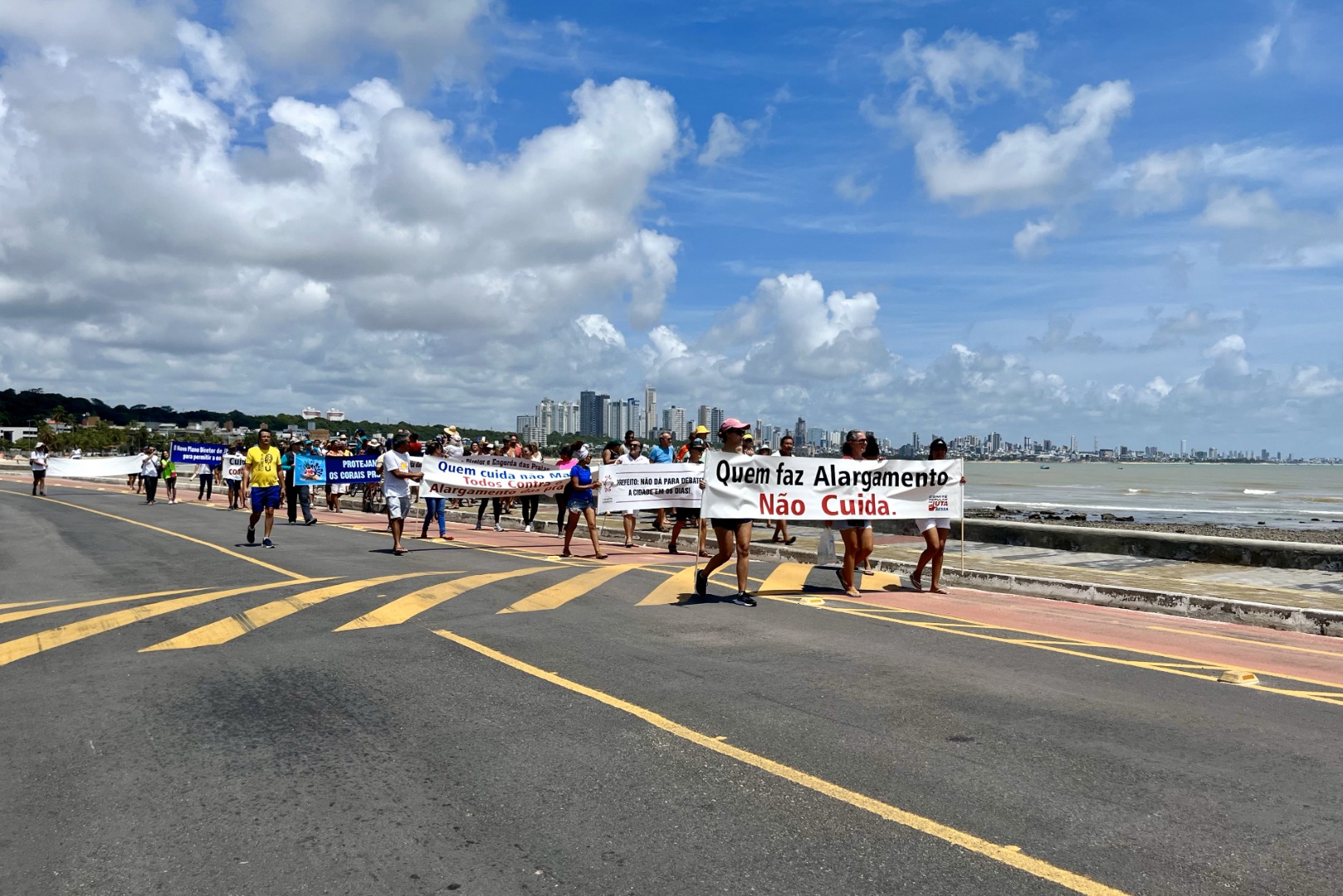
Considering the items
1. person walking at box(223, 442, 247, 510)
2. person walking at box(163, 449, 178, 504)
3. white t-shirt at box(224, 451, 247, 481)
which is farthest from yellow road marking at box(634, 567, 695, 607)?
person walking at box(163, 449, 178, 504)

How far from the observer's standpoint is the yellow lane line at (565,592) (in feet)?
32.6

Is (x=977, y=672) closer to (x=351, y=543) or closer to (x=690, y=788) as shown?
(x=690, y=788)

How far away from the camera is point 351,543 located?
17359mm

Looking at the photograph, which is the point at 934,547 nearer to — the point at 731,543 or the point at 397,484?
the point at 731,543

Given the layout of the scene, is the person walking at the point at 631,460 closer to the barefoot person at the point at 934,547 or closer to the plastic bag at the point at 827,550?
the plastic bag at the point at 827,550

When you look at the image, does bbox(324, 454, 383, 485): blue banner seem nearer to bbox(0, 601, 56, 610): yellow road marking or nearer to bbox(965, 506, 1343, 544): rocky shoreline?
bbox(0, 601, 56, 610): yellow road marking

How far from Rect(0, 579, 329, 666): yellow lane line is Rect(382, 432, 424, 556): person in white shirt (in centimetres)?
457

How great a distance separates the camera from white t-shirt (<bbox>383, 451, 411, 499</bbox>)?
1602 centimetres

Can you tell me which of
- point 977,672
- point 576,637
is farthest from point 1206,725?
point 576,637

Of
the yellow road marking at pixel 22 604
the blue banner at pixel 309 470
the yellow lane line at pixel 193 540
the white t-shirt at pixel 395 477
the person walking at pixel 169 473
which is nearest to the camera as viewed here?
the yellow road marking at pixel 22 604

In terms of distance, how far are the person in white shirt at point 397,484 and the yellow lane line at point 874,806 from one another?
978 cm

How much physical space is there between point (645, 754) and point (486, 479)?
14.7 m

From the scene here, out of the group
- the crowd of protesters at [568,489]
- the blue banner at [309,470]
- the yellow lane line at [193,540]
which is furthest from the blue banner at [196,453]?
the blue banner at [309,470]

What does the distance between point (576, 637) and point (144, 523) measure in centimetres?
1740
